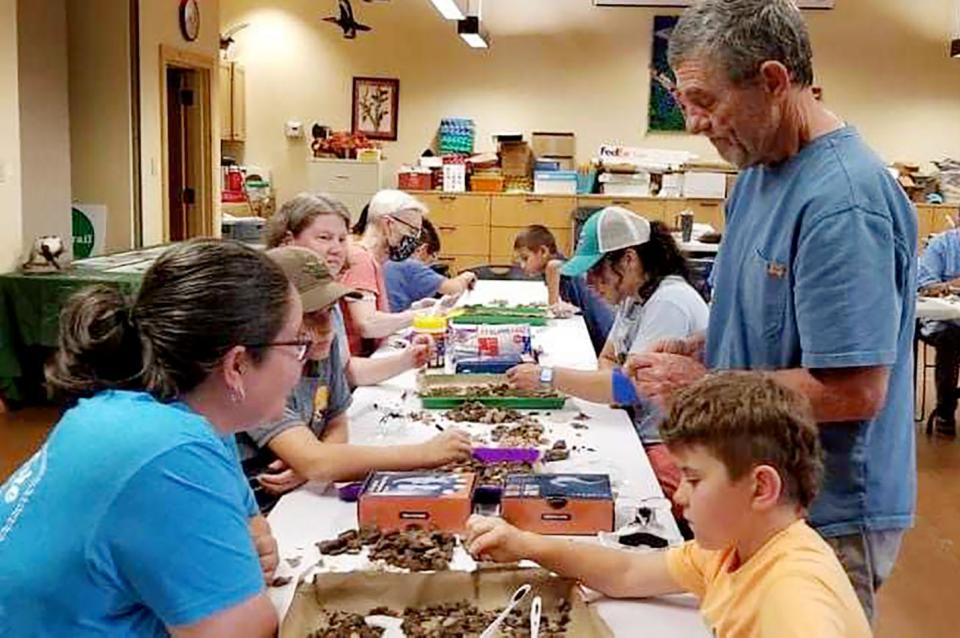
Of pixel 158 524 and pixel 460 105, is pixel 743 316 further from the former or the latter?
pixel 460 105

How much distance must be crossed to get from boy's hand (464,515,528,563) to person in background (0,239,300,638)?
1.43 ft

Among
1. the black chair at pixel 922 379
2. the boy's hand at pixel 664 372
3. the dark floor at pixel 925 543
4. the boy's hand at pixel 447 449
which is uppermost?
the boy's hand at pixel 664 372

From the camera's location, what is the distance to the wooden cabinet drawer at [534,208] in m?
9.80

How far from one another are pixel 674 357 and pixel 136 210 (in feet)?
20.4

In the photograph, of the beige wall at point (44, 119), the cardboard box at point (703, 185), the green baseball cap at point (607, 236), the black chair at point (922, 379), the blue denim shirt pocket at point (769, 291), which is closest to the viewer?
the blue denim shirt pocket at point (769, 291)

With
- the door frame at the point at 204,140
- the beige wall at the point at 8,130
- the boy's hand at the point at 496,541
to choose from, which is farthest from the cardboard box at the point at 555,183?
Result: the boy's hand at the point at 496,541

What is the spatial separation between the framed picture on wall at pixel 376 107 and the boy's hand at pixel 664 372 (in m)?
8.68

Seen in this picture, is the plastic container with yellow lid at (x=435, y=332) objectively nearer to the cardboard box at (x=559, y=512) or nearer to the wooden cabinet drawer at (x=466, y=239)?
the cardboard box at (x=559, y=512)

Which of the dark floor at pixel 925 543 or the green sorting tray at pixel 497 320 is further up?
the green sorting tray at pixel 497 320

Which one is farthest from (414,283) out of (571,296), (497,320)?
(497,320)

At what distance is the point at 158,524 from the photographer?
4.10ft

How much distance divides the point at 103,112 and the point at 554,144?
4.48 metres

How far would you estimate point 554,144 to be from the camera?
1034 centimetres

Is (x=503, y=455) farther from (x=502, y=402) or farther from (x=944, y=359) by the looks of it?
(x=944, y=359)
